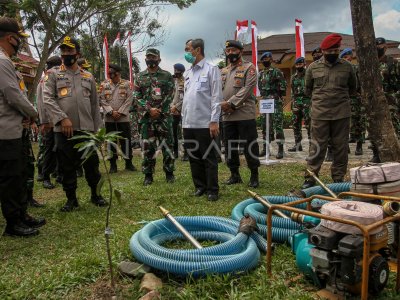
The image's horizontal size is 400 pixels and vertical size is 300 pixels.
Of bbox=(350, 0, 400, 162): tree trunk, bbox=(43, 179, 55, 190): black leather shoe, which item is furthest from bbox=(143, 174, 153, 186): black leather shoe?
bbox=(350, 0, 400, 162): tree trunk

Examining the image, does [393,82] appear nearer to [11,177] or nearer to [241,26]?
[241,26]

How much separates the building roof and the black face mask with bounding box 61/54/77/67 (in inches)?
678

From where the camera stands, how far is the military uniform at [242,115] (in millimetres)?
5484

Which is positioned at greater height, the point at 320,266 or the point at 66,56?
the point at 66,56

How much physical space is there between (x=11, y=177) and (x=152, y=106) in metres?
2.82

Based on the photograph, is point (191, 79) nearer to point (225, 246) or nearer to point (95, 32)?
point (225, 246)

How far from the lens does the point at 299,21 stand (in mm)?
8000

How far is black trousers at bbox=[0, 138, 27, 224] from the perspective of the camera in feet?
12.0

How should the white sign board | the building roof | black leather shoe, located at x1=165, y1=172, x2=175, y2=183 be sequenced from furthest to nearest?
1. the building roof
2. the white sign board
3. black leather shoe, located at x1=165, y1=172, x2=175, y2=183

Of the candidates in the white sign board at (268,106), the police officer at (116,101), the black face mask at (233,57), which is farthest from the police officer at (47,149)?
the white sign board at (268,106)

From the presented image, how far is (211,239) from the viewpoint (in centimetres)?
349

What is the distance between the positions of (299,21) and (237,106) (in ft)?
12.1

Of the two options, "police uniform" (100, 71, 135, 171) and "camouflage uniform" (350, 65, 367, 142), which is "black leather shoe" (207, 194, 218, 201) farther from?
"camouflage uniform" (350, 65, 367, 142)

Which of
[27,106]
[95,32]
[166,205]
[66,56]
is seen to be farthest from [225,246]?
[95,32]
